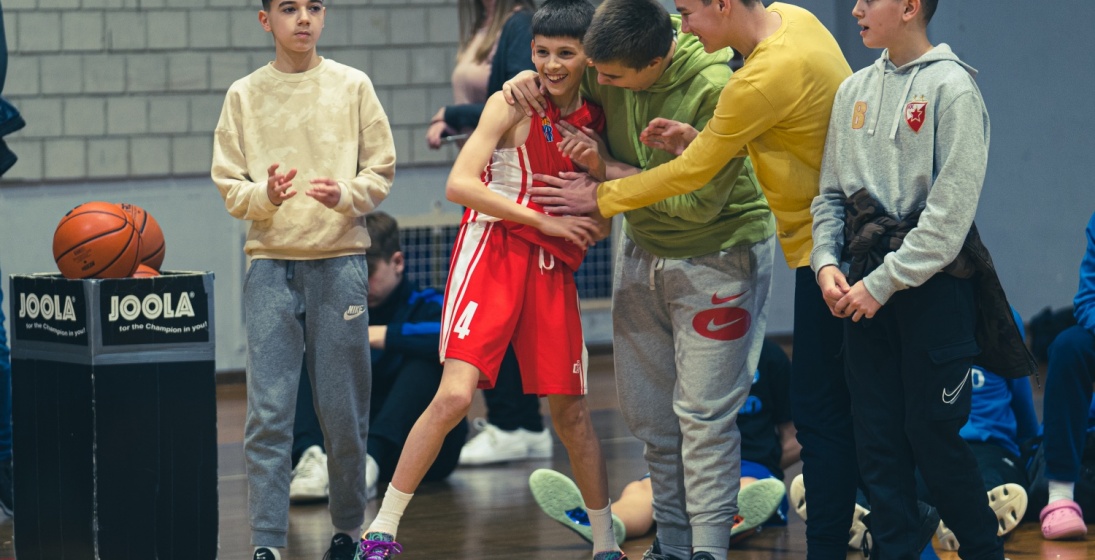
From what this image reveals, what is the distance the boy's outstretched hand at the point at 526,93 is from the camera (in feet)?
11.3

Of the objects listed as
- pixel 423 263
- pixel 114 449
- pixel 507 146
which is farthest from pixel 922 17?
pixel 423 263

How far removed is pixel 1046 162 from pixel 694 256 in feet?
17.7

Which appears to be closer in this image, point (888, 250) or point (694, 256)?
point (888, 250)

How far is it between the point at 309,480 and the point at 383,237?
1013 mm

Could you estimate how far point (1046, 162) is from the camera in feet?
26.7

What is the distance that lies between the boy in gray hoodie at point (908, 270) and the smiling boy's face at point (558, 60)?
0.67 metres

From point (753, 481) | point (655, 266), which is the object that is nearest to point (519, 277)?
point (655, 266)

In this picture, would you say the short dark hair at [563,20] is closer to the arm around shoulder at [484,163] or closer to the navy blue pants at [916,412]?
the arm around shoulder at [484,163]

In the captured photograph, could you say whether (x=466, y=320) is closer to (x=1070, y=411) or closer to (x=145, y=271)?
(x=145, y=271)

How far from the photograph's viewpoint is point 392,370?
5203 mm

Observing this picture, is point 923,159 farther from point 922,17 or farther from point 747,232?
point 747,232

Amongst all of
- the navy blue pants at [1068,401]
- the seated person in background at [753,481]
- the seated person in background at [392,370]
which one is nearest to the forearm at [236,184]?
the seated person in background at [753,481]

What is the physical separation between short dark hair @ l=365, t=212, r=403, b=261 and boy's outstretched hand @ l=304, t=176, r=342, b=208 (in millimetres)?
1640

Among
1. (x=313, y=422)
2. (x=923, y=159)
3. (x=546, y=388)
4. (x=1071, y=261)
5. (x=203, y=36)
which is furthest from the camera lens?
(x=1071, y=261)
